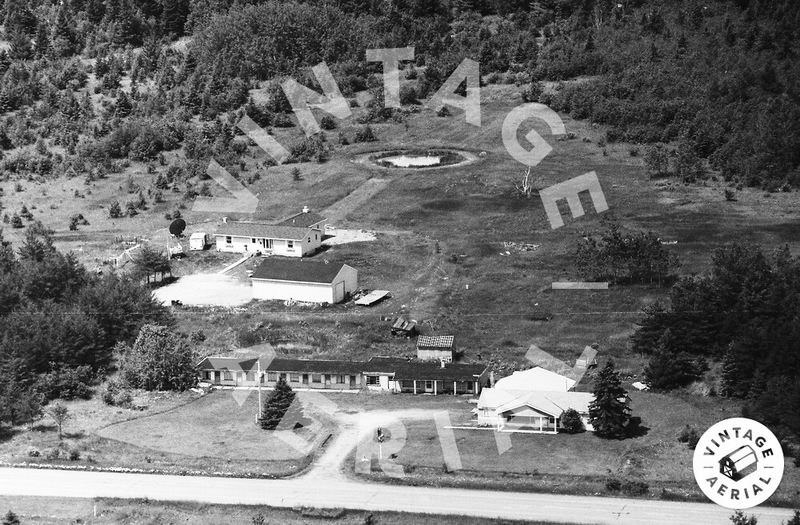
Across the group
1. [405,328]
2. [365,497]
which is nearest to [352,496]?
[365,497]

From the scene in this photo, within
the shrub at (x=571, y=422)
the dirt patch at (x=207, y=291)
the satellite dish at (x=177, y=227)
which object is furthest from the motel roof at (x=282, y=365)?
the satellite dish at (x=177, y=227)

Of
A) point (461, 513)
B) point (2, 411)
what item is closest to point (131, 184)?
point (2, 411)

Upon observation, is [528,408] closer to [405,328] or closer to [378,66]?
[405,328]

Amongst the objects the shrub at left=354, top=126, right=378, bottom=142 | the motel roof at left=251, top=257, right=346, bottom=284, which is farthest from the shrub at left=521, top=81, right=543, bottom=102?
the motel roof at left=251, top=257, right=346, bottom=284

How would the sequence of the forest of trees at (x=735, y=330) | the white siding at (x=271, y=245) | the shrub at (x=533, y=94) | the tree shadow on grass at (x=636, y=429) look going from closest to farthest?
the tree shadow on grass at (x=636, y=429) → the forest of trees at (x=735, y=330) → the white siding at (x=271, y=245) → the shrub at (x=533, y=94)

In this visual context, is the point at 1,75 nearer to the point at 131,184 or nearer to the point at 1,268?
the point at 131,184

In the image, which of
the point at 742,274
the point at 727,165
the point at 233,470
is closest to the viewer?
the point at 233,470

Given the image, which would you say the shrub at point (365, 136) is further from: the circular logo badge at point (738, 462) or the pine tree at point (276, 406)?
the circular logo badge at point (738, 462)
